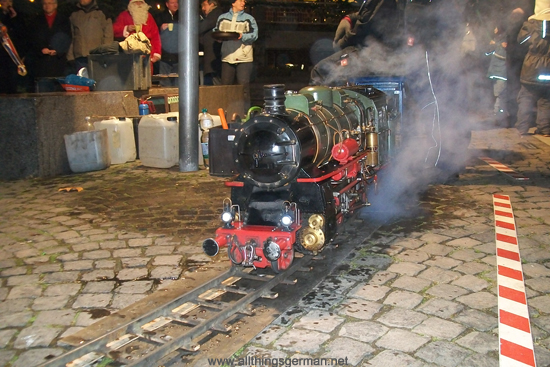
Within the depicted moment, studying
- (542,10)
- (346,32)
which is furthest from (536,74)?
(346,32)

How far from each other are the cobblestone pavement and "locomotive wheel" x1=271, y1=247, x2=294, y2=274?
1.11 ft

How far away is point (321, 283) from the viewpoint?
4.84m

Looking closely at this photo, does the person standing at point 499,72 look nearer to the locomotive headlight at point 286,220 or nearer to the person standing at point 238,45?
the person standing at point 238,45

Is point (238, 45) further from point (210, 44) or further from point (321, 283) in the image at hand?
point (321, 283)

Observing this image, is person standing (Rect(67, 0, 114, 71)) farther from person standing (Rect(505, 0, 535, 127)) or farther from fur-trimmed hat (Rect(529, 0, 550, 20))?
fur-trimmed hat (Rect(529, 0, 550, 20))

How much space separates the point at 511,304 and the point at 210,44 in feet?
32.2

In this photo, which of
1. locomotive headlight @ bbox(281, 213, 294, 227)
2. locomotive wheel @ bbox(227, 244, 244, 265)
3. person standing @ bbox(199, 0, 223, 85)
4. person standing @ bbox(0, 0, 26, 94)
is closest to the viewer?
locomotive headlight @ bbox(281, 213, 294, 227)

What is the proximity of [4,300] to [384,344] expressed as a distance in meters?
3.05

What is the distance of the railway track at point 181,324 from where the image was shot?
355cm

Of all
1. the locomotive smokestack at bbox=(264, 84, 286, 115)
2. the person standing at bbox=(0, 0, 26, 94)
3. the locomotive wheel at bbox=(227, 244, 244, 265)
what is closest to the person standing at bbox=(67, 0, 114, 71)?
the person standing at bbox=(0, 0, 26, 94)

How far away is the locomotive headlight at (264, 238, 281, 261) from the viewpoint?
4.54m

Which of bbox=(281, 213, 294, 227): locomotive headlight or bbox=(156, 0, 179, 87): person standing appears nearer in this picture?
bbox=(281, 213, 294, 227): locomotive headlight

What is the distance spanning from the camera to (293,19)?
82.2 feet

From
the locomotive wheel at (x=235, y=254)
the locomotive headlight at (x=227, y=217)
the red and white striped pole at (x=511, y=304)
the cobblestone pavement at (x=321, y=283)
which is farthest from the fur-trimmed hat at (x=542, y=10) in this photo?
the locomotive wheel at (x=235, y=254)
